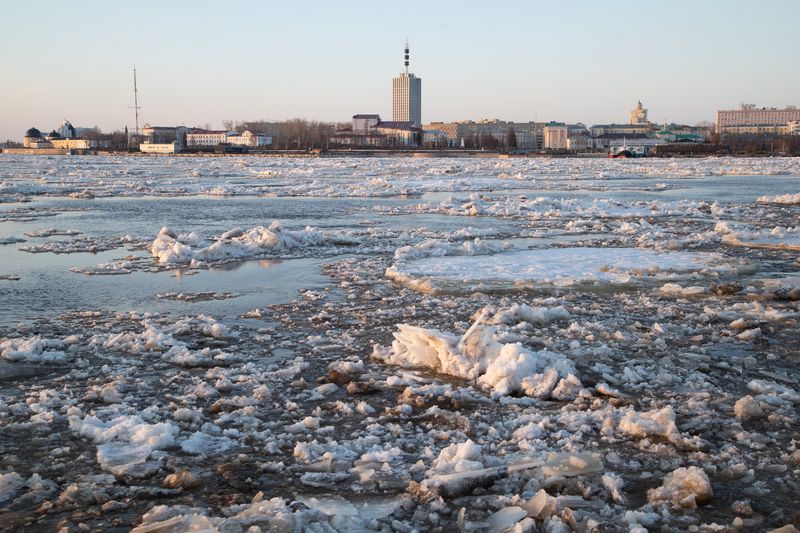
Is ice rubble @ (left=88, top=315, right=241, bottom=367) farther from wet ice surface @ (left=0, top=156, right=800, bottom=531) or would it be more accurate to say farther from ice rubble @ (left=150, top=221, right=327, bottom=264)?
ice rubble @ (left=150, top=221, right=327, bottom=264)

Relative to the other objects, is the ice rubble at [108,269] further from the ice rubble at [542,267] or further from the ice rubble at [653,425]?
the ice rubble at [653,425]

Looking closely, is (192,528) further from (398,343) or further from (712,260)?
(712,260)

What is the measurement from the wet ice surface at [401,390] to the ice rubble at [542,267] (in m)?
0.07

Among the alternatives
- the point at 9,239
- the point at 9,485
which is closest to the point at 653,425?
the point at 9,485

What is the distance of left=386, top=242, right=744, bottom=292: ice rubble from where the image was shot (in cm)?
963

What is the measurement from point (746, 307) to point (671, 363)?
2442mm

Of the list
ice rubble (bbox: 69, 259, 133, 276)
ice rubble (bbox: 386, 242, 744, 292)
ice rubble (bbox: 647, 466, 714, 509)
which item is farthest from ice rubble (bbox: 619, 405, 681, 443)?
ice rubble (bbox: 69, 259, 133, 276)

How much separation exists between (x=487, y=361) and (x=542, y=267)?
4.97 metres

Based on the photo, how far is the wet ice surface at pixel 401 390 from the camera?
3.79 metres

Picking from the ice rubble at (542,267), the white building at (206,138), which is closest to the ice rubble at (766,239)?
the ice rubble at (542,267)

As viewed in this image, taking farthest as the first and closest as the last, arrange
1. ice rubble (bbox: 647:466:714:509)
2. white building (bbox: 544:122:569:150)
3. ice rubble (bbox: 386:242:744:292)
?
white building (bbox: 544:122:569:150) < ice rubble (bbox: 386:242:744:292) < ice rubble (bbox: 647:466:714:509)

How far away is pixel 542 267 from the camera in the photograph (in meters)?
10.6

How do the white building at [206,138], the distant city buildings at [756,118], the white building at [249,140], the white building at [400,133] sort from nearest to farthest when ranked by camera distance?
the white building at [249,140]
the white building at [400,133]
the white building at [206,138]
the distant city buildings at [756,118]

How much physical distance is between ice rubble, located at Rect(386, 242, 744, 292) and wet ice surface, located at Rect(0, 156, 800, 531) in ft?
0.22
